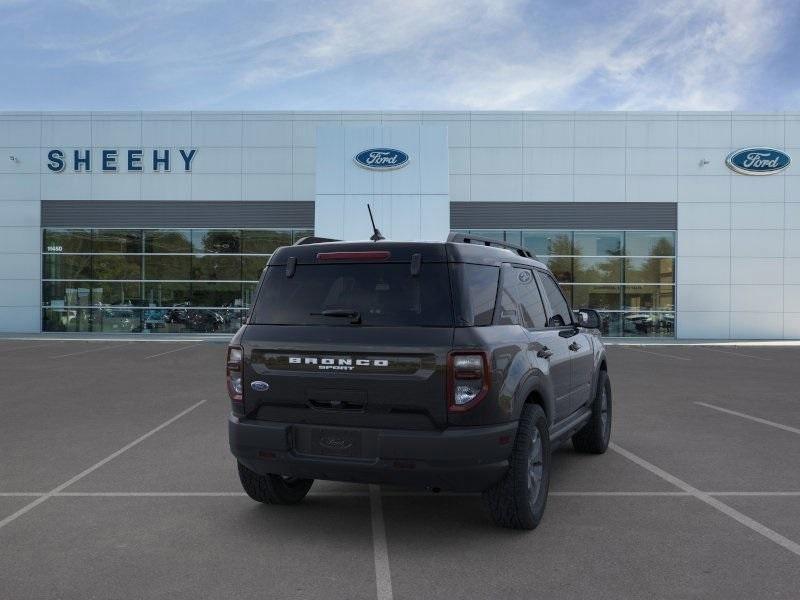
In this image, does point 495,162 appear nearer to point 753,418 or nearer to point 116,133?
point 116,133

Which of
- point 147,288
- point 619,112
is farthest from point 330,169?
point 619,112

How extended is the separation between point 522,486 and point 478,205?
77.5 ft

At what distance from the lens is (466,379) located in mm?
3945

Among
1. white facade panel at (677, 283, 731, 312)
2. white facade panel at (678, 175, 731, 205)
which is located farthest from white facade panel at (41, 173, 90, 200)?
white facade panel at (677, 283, 731, 312)

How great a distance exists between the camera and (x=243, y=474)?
484cm

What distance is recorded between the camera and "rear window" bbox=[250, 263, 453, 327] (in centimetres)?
412

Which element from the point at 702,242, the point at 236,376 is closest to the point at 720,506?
the point at 236,376

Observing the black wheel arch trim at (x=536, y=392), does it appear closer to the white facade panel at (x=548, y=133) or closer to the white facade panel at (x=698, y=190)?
the white facade panel at (x=548, y=133)

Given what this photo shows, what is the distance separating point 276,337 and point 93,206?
26687 mm

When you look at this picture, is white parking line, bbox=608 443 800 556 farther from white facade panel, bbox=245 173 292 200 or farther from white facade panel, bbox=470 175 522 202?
white facade panel, bbox=245 173 292 200

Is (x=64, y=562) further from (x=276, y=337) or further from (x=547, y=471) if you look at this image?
(x=547, y=471)

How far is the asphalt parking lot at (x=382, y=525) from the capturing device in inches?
144

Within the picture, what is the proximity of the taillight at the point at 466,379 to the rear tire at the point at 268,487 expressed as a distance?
163cm

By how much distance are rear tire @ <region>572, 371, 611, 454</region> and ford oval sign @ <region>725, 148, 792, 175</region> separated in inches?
928
